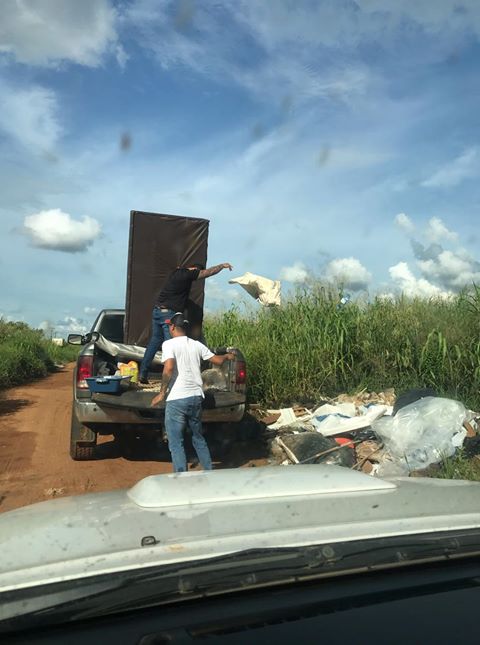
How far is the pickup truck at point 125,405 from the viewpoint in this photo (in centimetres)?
750

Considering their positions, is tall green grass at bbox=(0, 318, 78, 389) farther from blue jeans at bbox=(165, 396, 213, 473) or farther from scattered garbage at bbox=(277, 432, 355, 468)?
blue jeans at bbox=(165, 396, 213, 473)

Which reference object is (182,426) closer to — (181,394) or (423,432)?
(181,394)

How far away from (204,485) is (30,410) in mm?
11267

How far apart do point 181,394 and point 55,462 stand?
95.9 inches

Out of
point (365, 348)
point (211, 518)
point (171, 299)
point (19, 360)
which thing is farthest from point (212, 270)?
point (19, 360)

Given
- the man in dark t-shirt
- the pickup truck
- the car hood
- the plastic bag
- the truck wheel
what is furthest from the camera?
the man in dark t-shirt

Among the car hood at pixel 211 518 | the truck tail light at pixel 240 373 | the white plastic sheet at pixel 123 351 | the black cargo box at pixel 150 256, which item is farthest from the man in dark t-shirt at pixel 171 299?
the car hood at pixel 211 518

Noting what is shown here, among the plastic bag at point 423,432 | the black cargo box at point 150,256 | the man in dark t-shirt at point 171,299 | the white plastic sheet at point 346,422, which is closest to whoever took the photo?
the plastic bag at point 423,432

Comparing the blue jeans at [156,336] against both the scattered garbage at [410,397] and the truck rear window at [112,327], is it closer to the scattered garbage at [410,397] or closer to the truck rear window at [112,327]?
the truck rear window at [112,327]

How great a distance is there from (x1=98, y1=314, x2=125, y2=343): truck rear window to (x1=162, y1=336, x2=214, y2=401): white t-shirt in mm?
4169

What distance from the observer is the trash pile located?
23.2 feet

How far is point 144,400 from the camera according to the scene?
753cm

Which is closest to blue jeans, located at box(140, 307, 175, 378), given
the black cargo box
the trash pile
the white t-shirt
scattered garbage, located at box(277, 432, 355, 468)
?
the black cargo box

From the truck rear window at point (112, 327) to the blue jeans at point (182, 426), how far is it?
4299 mm
